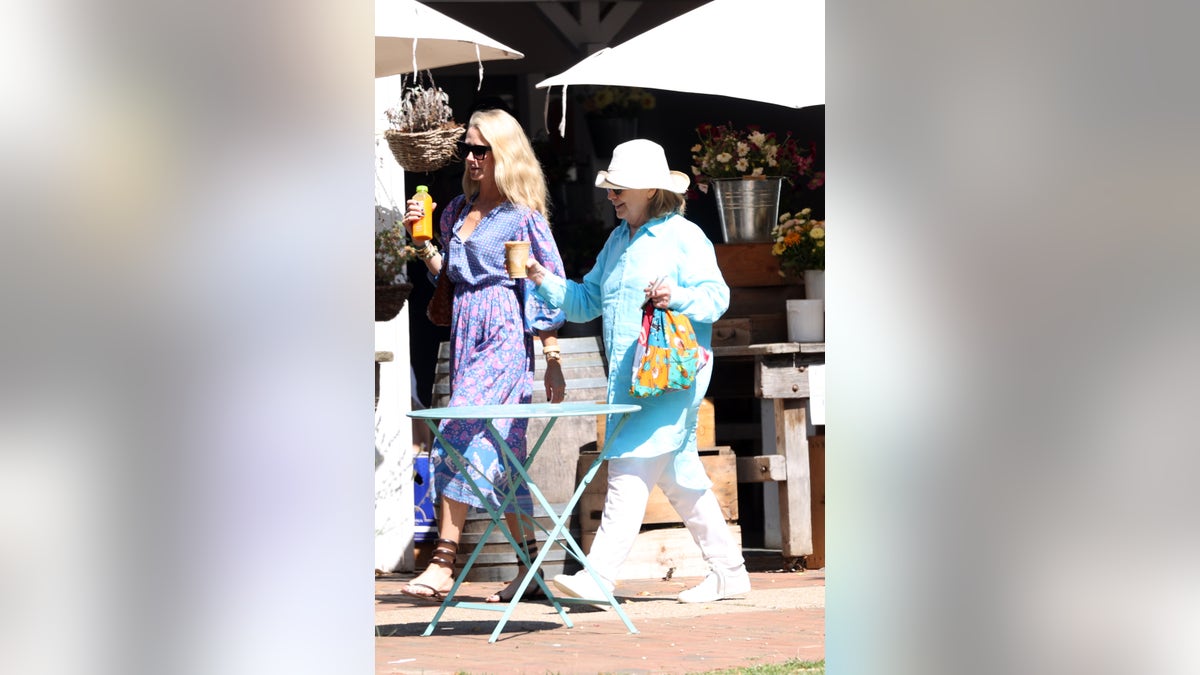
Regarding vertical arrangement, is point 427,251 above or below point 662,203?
below

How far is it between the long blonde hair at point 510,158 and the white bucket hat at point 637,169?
0.92 ft

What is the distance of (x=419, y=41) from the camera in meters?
6.63

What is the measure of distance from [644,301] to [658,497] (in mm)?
1282

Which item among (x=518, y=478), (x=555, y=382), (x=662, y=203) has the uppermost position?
(x=662, y=203)

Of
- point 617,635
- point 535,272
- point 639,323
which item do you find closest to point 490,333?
point 535,272

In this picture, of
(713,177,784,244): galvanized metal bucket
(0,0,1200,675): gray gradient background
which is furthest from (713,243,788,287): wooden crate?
(0,0,1200,675): gray gradient background

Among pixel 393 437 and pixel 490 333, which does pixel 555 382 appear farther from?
pixel 393 437

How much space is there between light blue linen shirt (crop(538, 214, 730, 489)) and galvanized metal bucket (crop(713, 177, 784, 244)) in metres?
1.56

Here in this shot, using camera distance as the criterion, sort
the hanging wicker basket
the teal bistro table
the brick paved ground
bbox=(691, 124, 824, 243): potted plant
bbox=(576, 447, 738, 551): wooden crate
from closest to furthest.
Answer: the brick paved ground → the teal bistro table → the hanging wicker basket → bbox=(576, 447, 738, 551): wooden crate → bbox=(691, 124, 824, 243): potted plant

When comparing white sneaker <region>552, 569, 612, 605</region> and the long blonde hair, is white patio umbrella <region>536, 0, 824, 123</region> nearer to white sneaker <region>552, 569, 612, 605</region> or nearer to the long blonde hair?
the long blonde hair

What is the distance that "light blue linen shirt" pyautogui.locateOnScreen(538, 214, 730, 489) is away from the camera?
5918 mm

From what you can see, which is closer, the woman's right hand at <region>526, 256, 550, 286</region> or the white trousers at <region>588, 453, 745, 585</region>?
the woman's right hand at <region>526, 256, 550, 286</region>
